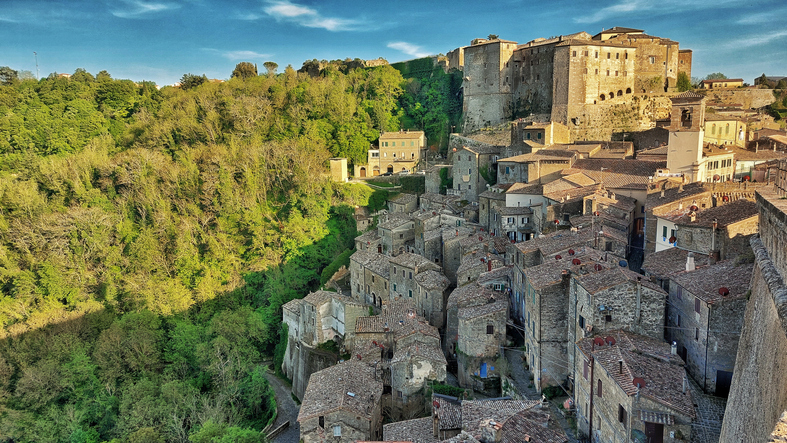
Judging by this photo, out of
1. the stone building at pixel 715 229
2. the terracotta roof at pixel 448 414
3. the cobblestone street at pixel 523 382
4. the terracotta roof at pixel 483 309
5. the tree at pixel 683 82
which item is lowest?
the terracotta roof at pixel 448 414

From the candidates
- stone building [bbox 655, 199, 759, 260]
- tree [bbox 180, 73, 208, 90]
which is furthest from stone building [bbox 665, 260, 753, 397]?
tree [bbox 180, 73, 208, 90]

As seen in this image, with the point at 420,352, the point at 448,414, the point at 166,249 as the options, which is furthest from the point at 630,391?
the point at 166,249

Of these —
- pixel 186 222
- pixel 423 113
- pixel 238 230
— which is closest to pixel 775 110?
pixel 423 113

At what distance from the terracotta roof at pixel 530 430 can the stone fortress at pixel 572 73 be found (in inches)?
1481

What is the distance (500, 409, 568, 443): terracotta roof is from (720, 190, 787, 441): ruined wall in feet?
13.5

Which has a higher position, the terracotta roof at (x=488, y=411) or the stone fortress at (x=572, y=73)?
the stone fortress at (x=572, y=73)

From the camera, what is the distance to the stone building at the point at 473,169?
4197 centimetres

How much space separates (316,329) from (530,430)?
61.2 feet

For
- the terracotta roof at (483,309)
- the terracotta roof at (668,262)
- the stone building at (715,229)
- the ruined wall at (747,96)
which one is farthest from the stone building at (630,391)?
the ruined wall at (747,96)

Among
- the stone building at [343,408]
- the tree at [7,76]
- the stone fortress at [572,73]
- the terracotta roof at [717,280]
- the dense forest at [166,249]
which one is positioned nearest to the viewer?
the terracotta roof at [717,280]

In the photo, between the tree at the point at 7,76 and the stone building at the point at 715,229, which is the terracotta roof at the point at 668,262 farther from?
the tree at the point at 7,76

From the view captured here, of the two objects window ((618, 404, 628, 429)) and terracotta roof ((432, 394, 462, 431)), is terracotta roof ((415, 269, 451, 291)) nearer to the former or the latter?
terracotta roof ((432, 394, 462, 431))

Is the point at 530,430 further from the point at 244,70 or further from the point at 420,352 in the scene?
the point at 244,70

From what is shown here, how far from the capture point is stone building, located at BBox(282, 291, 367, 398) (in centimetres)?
3011
